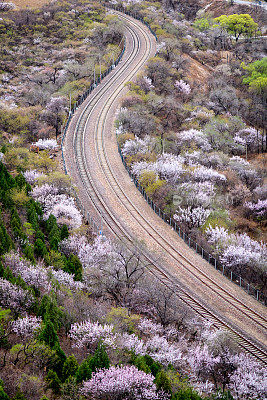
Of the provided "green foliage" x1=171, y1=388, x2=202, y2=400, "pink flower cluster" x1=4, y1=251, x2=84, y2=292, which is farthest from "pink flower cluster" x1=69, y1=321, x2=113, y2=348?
"green foliage" x1=171, y1=388, x2=202, y2=400

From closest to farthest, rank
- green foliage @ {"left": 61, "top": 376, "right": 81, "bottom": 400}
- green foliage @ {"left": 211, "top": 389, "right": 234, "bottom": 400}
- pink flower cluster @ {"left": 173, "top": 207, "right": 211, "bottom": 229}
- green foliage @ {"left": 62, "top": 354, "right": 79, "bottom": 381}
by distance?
green foliage @ {"left": 61, "top": 376, "right": 81, "bottom": 400} → green foliage @ {"left": 62, "top": 354, "right": 79, "bottom": 381} → green foliage @ {"left": 211, "top": 389, "right": 234, "bottom": 400} → pink flower cluster @ {"left": 173, "top": 207, "right": 211, "bottom": 229}

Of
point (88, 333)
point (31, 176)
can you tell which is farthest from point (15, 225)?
point (31, 176)

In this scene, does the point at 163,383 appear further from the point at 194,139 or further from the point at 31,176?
the point at 194,139

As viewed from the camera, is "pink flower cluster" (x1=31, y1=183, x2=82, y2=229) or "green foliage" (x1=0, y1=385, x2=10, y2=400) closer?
"green foliage" (x1=0, y1=385, x2=10, y2=400)

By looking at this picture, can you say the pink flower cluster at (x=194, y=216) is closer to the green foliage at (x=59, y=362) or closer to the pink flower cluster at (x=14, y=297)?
the pink flower cluster at (x=14, y=297)

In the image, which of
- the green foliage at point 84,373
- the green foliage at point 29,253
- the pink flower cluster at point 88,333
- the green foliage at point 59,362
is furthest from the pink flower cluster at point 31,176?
the green foliage at point 84,373

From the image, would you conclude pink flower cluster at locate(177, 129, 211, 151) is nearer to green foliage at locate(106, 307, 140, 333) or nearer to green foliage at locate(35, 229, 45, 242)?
green foliage at locate(35, 229, 45, 242)
